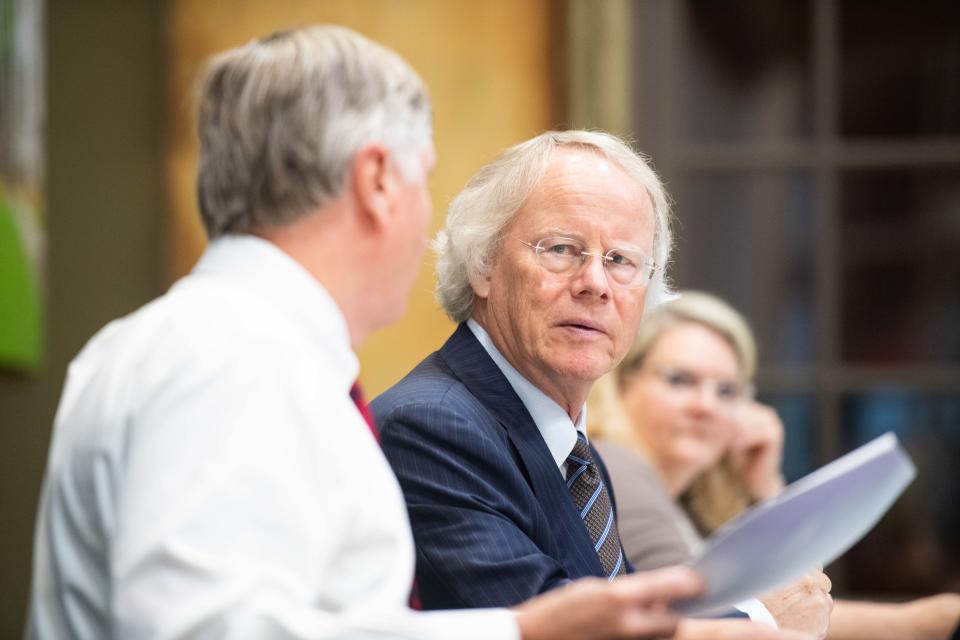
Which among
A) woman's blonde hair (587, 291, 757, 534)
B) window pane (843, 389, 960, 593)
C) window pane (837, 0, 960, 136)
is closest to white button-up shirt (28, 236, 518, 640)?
woman's blonde hair (587, 291, 757, 534)

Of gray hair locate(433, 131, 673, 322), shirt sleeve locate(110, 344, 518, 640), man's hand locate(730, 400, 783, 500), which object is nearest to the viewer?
shirt sleeve locate(110, 344, 518, 640)

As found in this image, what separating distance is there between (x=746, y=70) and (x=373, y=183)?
3012 mm

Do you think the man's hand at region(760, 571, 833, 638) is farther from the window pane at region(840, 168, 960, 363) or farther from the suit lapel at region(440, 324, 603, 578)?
the window pane at region(840, 168, 960, 363)

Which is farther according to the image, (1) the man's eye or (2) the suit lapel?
(1) the man's eye

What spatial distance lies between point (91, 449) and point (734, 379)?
232 cm

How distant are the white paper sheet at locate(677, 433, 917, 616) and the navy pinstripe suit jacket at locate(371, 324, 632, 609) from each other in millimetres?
358

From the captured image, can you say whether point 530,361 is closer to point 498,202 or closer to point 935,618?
point 498,202

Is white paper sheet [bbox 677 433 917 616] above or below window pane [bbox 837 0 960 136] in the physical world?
below

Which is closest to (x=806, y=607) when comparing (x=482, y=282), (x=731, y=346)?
(x=482, y=282)

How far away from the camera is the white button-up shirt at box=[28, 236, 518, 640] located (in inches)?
34.4

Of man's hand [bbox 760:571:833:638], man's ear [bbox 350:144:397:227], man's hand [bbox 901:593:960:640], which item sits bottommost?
man's hand [bbox 901:593:960:640]

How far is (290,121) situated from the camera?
1041 mm

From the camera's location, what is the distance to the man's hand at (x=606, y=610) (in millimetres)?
978

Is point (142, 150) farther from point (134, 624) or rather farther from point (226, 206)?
point (134, 624)
